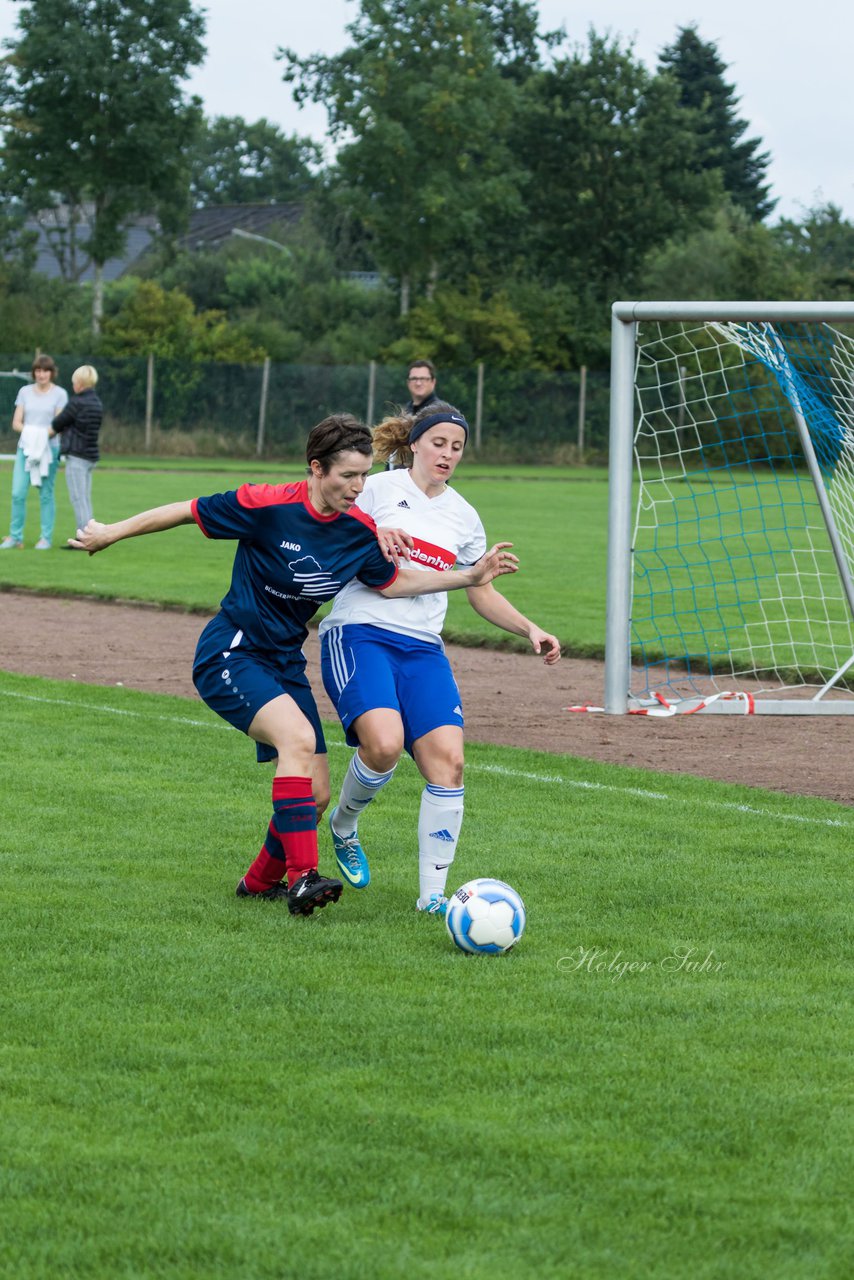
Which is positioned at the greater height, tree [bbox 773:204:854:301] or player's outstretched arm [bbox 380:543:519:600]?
tree [bbox 773:204:854:301]

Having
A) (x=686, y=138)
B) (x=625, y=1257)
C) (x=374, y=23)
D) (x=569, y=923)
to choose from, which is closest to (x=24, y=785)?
(x=569, y=923)

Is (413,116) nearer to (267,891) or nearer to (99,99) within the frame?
(99,99)

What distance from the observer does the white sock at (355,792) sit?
5.81 m

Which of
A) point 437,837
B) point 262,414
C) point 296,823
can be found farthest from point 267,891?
point 262,414

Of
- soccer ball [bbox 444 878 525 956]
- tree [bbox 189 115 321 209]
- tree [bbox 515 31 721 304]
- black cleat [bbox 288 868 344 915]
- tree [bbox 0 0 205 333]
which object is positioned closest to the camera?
soccer ball [bbox 444 878 525 956]

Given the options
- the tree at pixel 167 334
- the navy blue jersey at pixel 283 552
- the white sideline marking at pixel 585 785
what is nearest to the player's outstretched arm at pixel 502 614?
the navy blue jersey at pixel 283 552

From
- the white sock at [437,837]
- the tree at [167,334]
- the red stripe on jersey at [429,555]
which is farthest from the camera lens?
the tree at [167,334]

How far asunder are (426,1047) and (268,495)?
7.16 ft

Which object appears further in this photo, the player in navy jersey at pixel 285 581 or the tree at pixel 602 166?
the tree at pixel 602 166

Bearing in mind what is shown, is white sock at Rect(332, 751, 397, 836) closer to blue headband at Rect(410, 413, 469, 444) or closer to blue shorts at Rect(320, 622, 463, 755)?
blue shorts at Rect(320, 622, 463, 755)

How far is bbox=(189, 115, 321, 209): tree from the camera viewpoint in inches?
4141

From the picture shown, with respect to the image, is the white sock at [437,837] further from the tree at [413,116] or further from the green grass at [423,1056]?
the tree at [413,116]

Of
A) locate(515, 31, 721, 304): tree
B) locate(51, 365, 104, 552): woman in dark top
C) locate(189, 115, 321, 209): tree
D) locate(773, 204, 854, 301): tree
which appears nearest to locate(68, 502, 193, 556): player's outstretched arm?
locate(51, 365, 104, 552): woman in dark top

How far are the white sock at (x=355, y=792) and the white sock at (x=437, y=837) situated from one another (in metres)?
0.21
